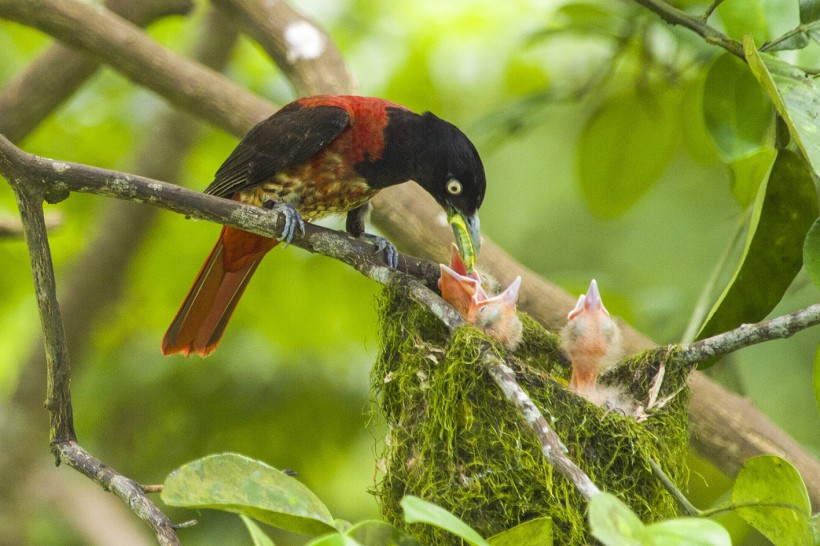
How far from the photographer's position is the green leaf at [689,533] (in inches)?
43.5

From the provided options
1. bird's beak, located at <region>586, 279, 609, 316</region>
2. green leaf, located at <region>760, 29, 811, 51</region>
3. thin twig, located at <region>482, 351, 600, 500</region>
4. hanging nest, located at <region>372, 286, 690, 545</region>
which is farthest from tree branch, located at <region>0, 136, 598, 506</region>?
green leaf, located at <region>760, 29, 811, 51</region>

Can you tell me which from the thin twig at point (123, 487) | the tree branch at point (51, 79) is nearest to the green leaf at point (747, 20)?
the thin twig at point (123, 487)

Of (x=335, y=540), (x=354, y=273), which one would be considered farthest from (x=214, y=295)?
(x=335, y=540)

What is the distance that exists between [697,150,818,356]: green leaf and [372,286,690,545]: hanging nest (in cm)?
22

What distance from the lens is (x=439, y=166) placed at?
111 inches

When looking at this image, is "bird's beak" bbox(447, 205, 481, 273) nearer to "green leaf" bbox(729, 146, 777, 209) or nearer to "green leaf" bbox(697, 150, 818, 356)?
"green leaf" bbox(729, 146, 777, 209)

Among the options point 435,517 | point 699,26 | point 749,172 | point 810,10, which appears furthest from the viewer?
point 749,172

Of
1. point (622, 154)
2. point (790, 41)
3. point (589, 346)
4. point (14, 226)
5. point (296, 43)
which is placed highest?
point (296, 43)

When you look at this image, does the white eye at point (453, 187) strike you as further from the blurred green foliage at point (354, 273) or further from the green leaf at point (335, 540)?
the green leaf at point (335, 540)

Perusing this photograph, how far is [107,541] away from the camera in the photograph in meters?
3.71

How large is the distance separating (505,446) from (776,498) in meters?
0.73

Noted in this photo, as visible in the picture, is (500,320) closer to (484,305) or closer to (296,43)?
(484,305)

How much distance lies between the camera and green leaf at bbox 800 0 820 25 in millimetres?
2020

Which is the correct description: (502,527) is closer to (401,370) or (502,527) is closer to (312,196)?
(401,370)
